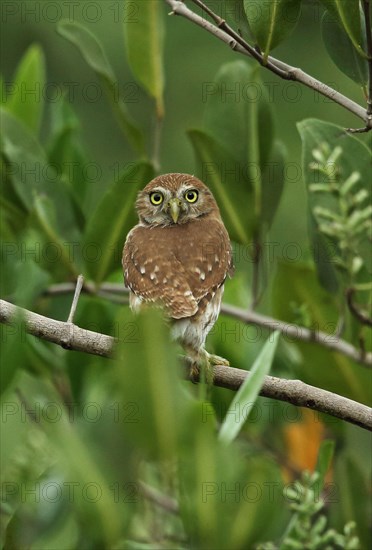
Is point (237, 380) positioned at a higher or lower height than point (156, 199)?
lower

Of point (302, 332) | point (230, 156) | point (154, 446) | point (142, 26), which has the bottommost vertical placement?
point (302, 332)

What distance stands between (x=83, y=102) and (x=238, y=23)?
19.3ft

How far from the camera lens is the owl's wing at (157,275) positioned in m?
3.65

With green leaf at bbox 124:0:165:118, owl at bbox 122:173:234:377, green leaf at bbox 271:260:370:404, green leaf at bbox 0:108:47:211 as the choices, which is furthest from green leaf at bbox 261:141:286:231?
green leaf at bbox 0:108:47:211

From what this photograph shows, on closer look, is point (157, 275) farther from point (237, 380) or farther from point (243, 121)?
point (237, 380)

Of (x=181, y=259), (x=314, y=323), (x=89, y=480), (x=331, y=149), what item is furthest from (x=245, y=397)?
(x=181, y=259)

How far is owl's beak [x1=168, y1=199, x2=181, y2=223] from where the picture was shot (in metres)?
4.33

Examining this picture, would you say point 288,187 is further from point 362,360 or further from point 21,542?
point 21,542

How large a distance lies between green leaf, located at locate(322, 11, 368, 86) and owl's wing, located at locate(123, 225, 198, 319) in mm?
958

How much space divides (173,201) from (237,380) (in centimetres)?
158

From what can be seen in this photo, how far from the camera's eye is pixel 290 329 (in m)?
3.54

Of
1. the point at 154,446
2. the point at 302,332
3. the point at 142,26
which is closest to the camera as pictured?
the point at 154,446

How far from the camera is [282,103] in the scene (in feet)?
27.5

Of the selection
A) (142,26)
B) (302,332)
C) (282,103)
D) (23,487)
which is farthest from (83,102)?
(23,487)
